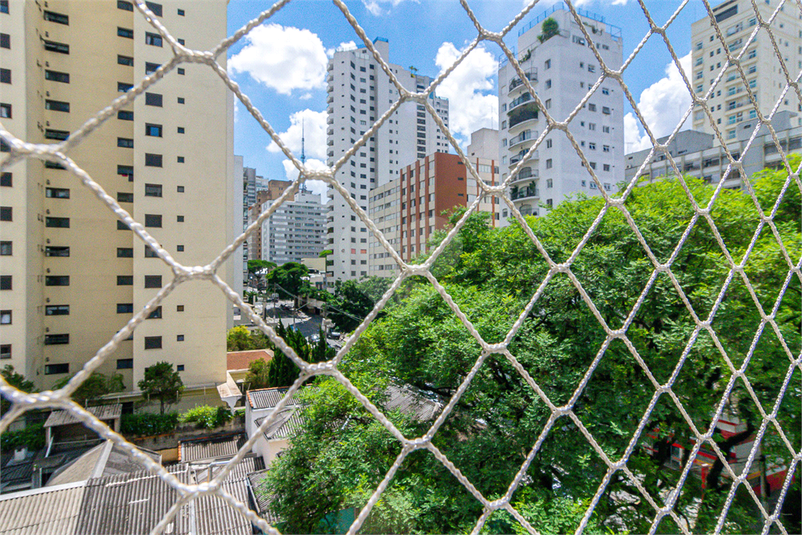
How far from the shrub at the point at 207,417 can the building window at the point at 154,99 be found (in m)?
3.74

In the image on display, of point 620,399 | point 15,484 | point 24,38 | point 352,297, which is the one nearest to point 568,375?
point 620,399

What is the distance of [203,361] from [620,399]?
5502 millimetres

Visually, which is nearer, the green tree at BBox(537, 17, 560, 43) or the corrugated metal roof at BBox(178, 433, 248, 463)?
the corrugated metal roof at BBox(178, 433, 248, 463)

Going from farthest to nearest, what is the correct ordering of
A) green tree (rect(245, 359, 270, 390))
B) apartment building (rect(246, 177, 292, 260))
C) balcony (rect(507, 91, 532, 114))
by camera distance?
apartment building (rect(246, 177, 292, 260))
balcony (rect(507, 91, 532, 114))
green tree (rect(245, 359, 270, 390))

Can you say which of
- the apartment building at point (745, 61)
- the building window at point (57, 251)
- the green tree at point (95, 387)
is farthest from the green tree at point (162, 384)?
the apartment building at point (745, 61)

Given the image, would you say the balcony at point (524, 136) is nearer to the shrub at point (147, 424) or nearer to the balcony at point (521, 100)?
the balcony at point (521, 100)

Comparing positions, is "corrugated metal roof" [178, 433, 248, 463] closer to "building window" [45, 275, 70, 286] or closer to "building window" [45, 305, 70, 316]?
"building window" [45, 305, 70, 316]

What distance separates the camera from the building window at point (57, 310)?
16.6 feet

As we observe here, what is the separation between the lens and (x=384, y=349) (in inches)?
85.8

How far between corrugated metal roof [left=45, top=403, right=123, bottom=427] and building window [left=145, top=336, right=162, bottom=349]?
2.51 feet

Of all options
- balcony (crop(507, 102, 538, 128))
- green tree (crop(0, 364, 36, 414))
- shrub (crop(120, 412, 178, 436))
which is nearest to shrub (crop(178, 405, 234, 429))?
shrub (crop(120, 412, 178, 436))

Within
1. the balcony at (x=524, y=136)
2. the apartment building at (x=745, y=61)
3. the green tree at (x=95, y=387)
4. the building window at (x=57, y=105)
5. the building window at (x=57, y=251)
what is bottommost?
the green tree at (x=95, y=387)

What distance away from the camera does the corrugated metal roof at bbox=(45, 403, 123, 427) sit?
13.1 feet

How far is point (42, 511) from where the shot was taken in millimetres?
2195
